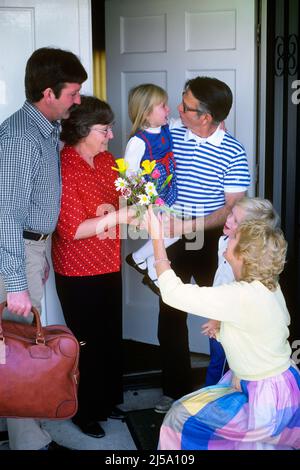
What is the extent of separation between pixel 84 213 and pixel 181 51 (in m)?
1.40

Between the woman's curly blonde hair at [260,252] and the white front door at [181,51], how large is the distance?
60.3 inches

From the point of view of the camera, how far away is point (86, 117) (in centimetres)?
277

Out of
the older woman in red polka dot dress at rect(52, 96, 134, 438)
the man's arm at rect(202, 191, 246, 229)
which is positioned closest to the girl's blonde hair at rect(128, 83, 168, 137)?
the older woman in red polka dot dress at rect(52, 96, 134, 438)

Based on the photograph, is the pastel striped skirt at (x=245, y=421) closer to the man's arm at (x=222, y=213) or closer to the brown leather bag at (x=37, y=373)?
the brown leather bag at (x=37, y=373)

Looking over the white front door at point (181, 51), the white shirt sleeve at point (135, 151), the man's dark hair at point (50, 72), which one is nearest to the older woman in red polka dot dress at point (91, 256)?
the white shirt sleeve at point (135, 151)

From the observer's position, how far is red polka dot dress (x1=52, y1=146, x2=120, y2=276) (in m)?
2.78

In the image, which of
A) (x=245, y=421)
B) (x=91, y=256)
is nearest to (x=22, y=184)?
(x=91, y=256)

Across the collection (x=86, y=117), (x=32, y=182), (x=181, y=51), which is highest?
(x=181, y=51)

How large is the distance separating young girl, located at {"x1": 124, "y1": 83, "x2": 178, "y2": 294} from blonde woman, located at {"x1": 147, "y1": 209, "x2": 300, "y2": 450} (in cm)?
86

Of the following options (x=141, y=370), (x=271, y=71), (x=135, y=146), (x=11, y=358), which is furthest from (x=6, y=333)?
(x=271, y=71)

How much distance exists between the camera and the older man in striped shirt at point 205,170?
9.93ft

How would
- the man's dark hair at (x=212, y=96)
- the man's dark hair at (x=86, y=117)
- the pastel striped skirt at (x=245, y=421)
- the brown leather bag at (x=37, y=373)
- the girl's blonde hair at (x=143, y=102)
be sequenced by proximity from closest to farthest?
the pastel striped skirt at (x=245, y=421) → the brown leather bag at (x=37, y=373) → the man's dark hair at (x=86, y=117) → the man's dark hair at (x=212, y=96) → the girl's blonde hair at (x=143, y=102)

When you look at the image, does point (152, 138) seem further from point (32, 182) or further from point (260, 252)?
point (260, 252)
